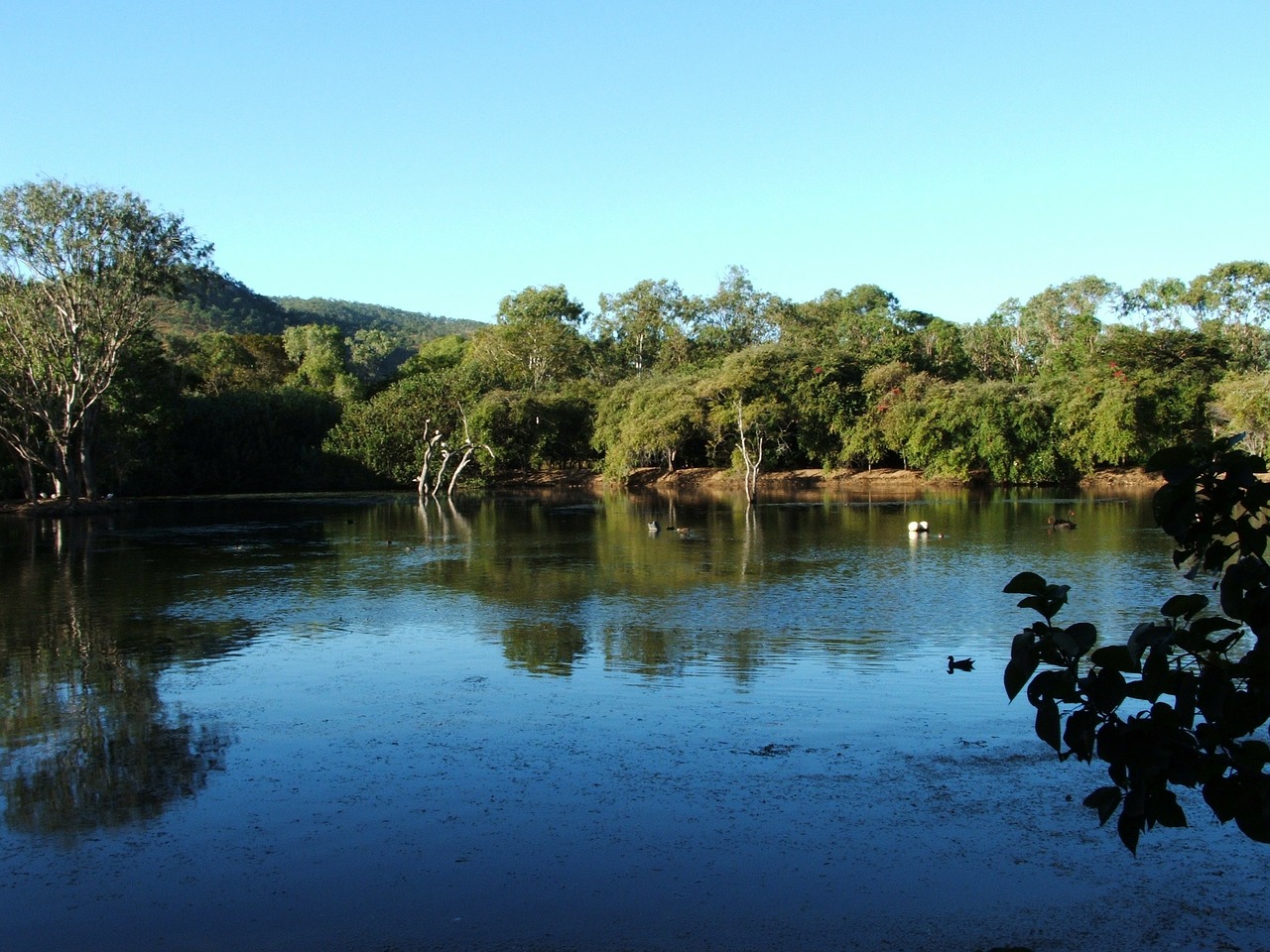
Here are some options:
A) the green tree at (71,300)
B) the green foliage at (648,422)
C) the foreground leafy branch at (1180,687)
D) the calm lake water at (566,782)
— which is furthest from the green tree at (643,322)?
the foreground leafy branch at (1180,687)

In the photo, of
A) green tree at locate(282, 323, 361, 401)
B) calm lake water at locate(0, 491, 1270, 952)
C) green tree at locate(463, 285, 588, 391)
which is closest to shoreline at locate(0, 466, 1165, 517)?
green tree at locate(463, 285, 588, 391)

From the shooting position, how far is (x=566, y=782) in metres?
8.42

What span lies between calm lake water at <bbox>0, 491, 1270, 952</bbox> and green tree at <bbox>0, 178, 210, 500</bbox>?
26.6 meters

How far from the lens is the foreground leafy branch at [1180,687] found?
3184mm

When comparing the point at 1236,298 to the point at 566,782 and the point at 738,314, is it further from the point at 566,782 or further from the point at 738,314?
the point at 566,782

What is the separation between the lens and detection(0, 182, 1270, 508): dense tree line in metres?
47.0

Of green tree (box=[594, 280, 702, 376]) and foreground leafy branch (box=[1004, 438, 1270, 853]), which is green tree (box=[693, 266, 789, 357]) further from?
foreground leafy branch (box=[1004, 438, 1270, 853])

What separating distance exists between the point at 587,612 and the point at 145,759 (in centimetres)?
→ 909

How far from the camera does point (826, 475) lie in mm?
64438

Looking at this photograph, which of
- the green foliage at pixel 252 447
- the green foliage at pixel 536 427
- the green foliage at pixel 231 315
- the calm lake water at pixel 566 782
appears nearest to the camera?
the calm lake water at pixel 566 782

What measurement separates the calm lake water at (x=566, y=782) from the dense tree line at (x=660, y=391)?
98.2ft

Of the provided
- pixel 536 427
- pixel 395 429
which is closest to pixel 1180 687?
pixel 536 427

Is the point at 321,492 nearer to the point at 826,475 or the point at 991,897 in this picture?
the point at 826,475

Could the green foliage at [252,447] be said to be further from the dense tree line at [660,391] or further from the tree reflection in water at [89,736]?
the tree reflection in water at [89,736]
